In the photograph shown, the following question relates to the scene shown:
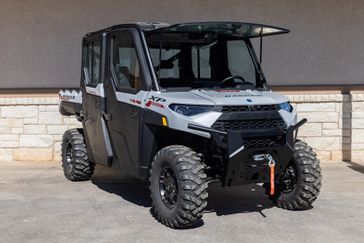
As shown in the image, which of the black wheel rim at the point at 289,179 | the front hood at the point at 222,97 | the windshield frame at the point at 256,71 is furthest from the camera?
the black wheel rim at the point at 289,179

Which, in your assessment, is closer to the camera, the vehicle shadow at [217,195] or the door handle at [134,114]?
the door handle at [134,114]

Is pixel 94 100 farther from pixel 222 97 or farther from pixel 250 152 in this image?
pixel 250 152

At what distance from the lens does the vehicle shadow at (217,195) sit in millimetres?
6613

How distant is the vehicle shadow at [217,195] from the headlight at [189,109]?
1.43m

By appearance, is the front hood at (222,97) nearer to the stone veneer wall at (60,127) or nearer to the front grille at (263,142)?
the front grille at (263,142)

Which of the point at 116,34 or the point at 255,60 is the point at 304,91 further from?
the point at 116,34

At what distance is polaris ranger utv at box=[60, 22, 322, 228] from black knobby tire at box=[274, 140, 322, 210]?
0.04 ft

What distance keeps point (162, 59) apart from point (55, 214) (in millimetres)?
2287

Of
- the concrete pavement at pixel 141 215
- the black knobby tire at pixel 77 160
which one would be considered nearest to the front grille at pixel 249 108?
the concrete pavement at pixel 141 215

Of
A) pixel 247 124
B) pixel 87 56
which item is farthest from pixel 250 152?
pixel 87 56

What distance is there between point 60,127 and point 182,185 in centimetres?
531

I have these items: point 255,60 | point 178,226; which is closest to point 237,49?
point 255,60

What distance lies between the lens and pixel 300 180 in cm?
624

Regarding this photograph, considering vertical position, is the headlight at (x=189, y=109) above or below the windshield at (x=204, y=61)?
below
